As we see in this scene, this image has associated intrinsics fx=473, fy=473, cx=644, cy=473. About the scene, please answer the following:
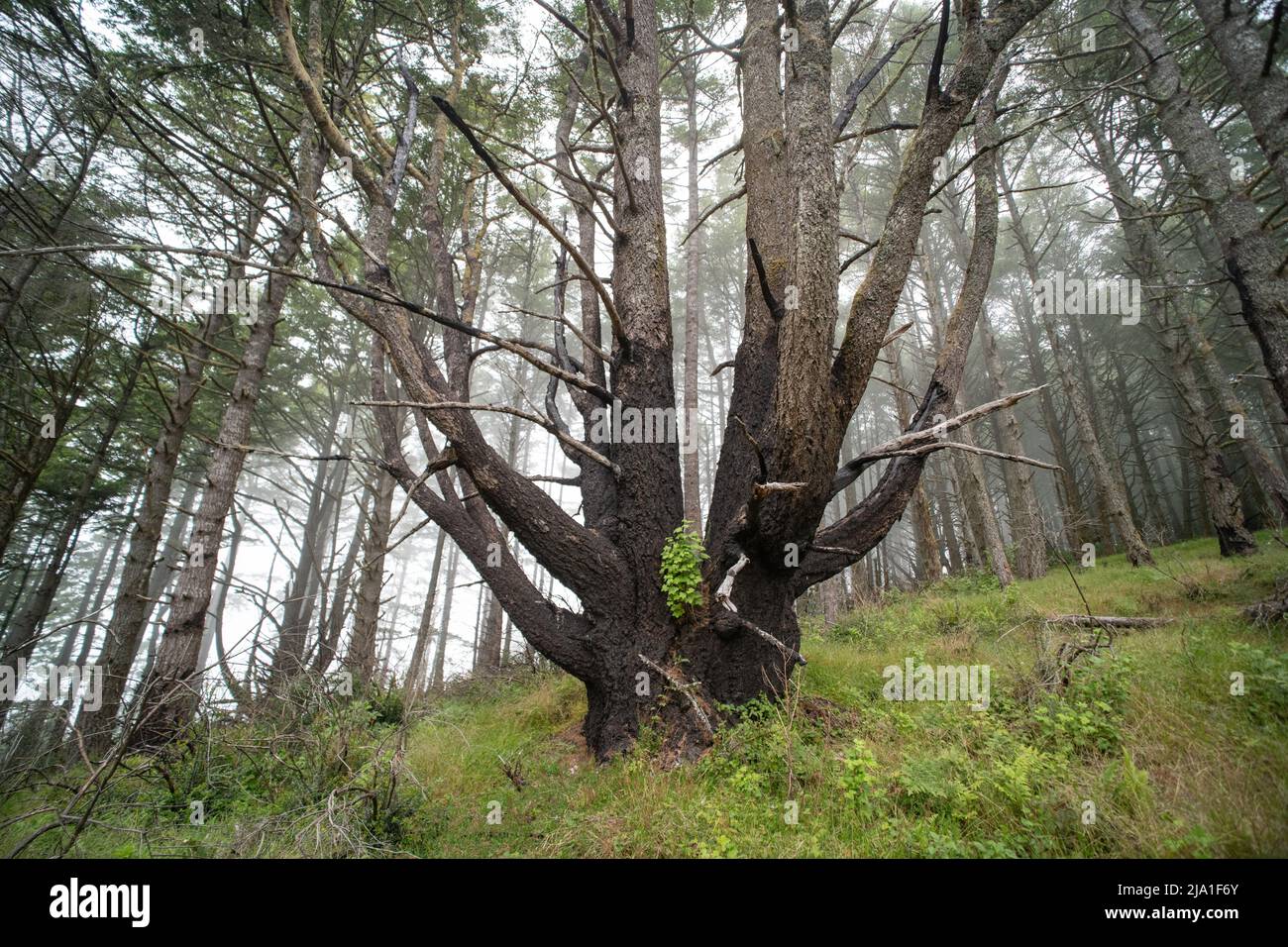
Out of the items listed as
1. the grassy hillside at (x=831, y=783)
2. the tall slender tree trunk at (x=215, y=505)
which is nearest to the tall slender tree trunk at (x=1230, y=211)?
the grassy hillside at (x=831, y=783)

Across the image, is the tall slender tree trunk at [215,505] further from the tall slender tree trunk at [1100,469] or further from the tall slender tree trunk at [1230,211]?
the tall slender tree trunk at [1100,469]

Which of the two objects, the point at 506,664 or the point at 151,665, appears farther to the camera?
the point at 506,664

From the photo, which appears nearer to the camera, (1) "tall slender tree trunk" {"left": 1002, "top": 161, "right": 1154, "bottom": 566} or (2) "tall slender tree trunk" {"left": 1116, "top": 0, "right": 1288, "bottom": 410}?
(2) "tall slender tree trunk" {"left": 1116, "top": 0, "right": 1288, "bottom": 410}

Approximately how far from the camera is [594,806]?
2.88 meters

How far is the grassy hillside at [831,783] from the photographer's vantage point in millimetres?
2102

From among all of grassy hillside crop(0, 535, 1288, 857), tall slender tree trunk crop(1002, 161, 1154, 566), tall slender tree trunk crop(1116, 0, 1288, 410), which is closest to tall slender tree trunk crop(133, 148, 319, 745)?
grassy hillside crop(0, 535, 1288, 857)

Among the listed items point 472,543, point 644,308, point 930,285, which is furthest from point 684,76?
point 472,543

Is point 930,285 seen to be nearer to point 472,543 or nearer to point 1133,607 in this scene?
point 1133,607

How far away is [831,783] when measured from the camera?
2.72 meters

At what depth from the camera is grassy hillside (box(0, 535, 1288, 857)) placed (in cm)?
210

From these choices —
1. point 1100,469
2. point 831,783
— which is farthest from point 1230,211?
point 831,783

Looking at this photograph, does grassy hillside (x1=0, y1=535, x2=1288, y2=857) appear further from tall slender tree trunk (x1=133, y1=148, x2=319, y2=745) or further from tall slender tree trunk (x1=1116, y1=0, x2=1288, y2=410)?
tall slender tree trunk (x1=1116, y1=0, x2=1288, y2=410)
